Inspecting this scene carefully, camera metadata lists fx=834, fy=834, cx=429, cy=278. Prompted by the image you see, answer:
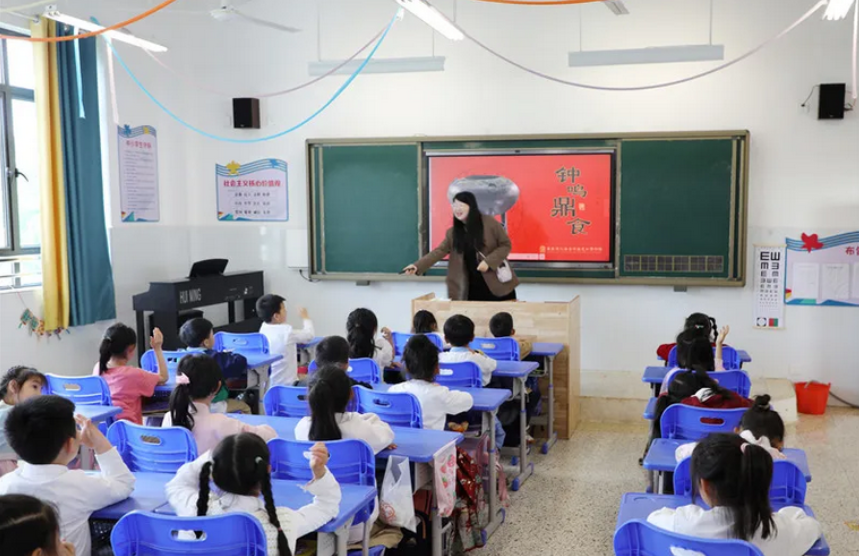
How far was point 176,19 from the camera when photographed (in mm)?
7590

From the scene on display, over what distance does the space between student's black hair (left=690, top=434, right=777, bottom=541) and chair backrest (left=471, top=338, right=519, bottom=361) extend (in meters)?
2.78

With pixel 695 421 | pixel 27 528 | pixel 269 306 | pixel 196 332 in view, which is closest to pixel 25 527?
pixel 27 528

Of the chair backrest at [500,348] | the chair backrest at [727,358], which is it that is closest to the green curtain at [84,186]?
the chair backrest at [500,348]

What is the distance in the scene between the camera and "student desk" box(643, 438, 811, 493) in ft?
9.23

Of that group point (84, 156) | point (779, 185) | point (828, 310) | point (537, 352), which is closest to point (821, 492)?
point (537, 352)

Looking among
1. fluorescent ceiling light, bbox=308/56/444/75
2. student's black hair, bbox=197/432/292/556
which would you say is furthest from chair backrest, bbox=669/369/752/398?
fluorescent ceiling light, bbox=308/56/444/75

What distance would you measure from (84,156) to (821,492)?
557 centimetres

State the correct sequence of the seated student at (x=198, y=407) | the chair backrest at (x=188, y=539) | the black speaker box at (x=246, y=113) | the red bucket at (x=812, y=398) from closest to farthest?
the chair backrest at (x=188, y=539) < the seated student at (x=198, y=407) < the red bucket at (x=812, y=398) < the black speaker box at (x=246, y=113)

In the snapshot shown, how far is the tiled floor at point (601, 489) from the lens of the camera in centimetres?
385

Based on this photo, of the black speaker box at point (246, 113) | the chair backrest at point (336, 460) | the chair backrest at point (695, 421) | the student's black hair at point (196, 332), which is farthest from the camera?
the black speaker box at point (246, 113)

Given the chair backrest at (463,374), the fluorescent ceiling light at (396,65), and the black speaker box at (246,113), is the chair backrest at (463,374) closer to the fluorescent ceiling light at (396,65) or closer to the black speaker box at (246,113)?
the fluorescent ceiling light at (396,65)

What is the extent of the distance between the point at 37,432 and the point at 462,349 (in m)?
2.53

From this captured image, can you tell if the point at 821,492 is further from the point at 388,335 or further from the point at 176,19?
the point at 176,19

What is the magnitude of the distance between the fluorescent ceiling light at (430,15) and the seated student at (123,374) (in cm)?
211
